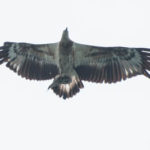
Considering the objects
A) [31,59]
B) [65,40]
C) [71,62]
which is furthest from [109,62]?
[31,59]

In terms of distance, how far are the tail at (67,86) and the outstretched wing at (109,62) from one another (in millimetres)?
222

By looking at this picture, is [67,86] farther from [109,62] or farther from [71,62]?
[109,62]

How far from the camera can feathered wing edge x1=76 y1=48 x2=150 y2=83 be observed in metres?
27.5

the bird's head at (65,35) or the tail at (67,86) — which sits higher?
the bird's head at (65,35)

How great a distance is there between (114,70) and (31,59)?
2.10 m

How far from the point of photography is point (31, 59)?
2820 centimetres

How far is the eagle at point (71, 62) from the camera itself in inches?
1089

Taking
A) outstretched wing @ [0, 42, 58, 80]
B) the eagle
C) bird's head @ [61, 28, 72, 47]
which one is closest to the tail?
the eagle

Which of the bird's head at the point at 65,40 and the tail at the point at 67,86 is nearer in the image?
the bird's head at the point at 65,40

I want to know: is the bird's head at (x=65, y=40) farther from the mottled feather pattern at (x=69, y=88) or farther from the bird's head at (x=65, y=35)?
the mottled feather pattern at (x=69, y=88)

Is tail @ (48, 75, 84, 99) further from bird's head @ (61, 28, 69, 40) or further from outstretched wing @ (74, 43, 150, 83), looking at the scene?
bird's head @ (61, 28, 69, 40)

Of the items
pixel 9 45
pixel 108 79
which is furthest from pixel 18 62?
pixel 108 79

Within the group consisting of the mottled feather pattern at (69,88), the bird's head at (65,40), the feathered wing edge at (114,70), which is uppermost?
the bird's head at (65,40)

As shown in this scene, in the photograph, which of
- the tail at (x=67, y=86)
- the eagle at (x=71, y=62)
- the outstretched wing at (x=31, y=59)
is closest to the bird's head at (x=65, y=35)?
the eagle at (x=71, y=62)
